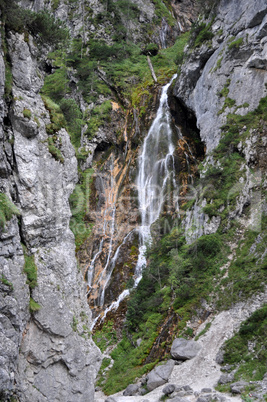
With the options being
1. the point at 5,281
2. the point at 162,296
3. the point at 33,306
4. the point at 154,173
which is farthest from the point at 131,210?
the point at 5,281

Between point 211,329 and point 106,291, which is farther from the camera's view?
point 106,291

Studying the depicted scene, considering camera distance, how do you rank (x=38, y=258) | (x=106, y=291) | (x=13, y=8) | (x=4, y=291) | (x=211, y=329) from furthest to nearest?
1. (x=106, y=291)
2. (x=211, y=329)
3. (x=13, y=8)
4. (x=38, y=258)
5. (x=4, y=291)

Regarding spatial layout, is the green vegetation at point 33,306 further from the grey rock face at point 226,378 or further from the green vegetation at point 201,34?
the green vegetation at point 201,34

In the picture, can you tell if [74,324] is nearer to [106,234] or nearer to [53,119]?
[53,119]

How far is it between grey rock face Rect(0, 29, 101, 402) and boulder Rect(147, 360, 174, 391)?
4.85 meters

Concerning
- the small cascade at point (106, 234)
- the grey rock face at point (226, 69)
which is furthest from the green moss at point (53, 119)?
the grey rock face at point (226, 69)

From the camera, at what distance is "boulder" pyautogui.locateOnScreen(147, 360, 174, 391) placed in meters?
16.8

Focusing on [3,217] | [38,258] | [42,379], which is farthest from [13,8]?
[42,379]

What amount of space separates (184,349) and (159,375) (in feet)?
5.92

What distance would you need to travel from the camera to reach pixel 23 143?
13586 mm

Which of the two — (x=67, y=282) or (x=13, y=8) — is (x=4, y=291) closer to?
(x=67, y=282)

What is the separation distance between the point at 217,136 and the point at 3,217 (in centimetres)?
2029

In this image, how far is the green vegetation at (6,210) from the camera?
36.3ft

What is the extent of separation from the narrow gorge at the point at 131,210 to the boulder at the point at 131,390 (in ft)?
0.20
